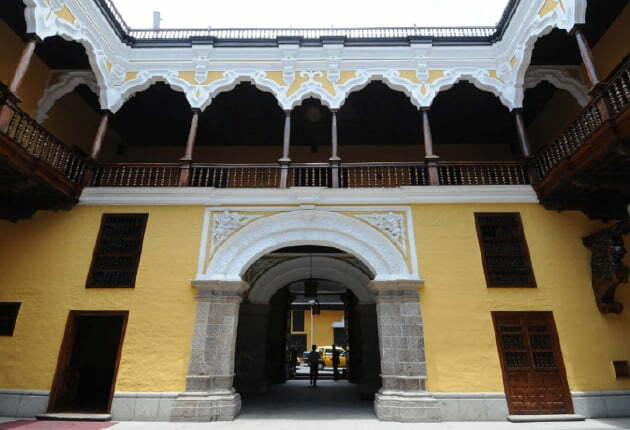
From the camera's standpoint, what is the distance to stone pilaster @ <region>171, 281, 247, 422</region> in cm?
557

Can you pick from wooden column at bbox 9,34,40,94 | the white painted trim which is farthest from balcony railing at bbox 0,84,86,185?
the white painted trim

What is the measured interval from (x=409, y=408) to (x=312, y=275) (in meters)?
3.88

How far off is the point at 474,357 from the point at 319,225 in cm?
329

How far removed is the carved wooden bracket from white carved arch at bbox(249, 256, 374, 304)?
4136 mm

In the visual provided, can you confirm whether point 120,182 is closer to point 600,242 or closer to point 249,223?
point 249,223

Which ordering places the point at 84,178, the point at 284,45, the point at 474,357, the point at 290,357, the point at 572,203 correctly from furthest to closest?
the point at 290,357 → the point at 284,45 → the point at 84,178 → the point at 572,203 → the point at 474,357

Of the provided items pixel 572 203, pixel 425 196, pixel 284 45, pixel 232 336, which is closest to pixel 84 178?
pixel 232 336

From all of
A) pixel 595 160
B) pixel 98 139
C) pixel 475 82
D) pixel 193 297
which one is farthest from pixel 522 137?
pixel 98 139

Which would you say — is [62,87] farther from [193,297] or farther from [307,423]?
[307,423]

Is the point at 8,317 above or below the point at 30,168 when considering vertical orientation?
below

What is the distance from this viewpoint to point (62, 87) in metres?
7.84

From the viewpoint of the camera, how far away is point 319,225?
22.0ft

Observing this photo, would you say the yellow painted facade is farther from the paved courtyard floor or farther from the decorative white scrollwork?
the paved courtyard floor

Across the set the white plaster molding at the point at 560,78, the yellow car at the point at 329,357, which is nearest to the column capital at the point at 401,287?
the white plaster molding at the point at 560,78
